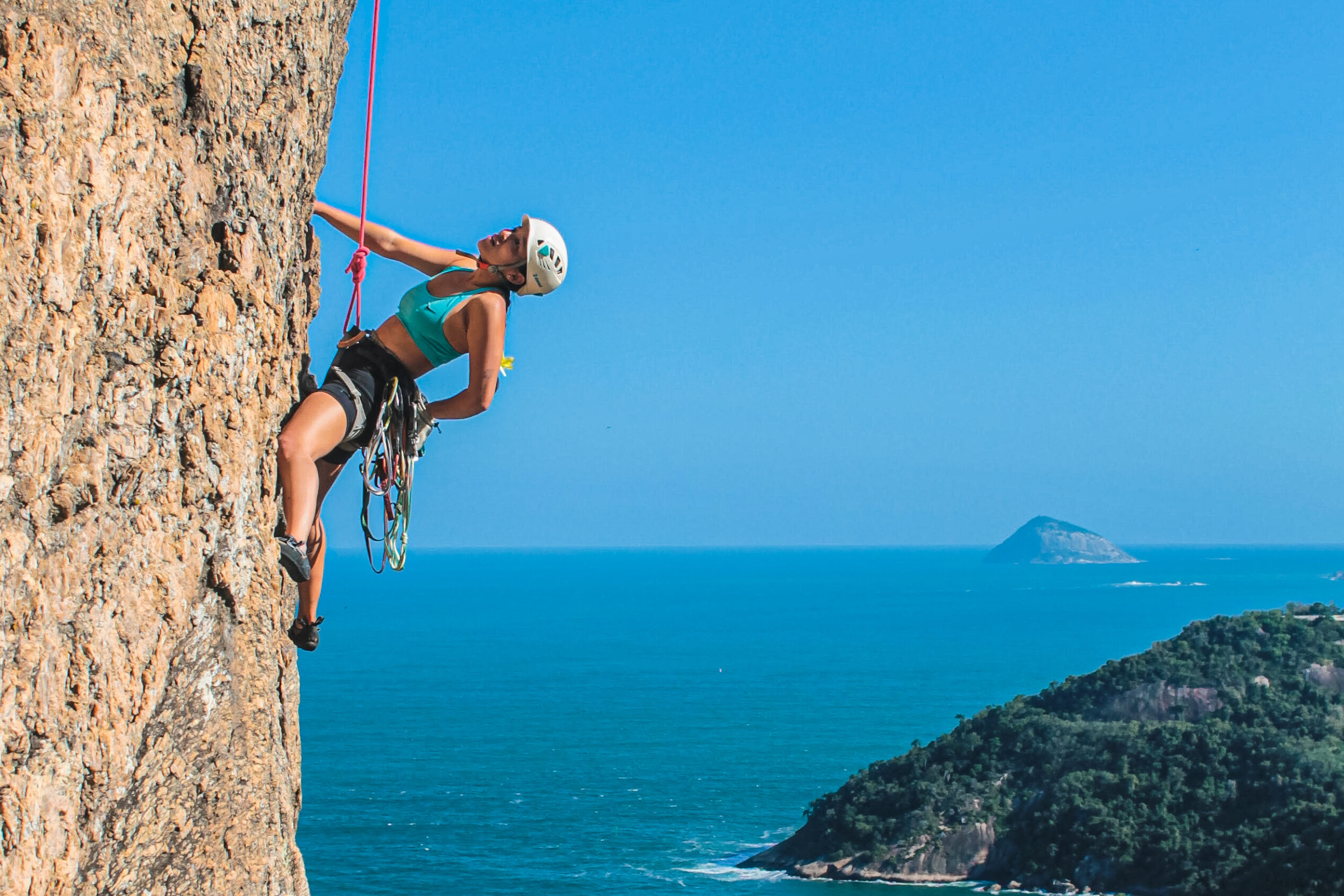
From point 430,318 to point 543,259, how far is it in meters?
0.43

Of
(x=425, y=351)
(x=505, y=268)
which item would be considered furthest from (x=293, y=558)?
(x=505, y=268)

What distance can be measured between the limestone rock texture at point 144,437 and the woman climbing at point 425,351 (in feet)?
0.90

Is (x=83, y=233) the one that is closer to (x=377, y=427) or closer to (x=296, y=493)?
(x=296, y=493)

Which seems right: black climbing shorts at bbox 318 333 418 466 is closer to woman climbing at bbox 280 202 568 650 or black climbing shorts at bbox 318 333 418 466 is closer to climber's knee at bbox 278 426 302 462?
woman climbing at bbox 280 202 568 650

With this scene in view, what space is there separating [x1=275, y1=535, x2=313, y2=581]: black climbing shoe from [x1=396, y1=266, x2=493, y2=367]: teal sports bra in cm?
87

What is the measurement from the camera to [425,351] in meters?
4.25

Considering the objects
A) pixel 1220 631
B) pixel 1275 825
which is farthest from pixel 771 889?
pixel 1220 631

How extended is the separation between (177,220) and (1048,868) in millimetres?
46058

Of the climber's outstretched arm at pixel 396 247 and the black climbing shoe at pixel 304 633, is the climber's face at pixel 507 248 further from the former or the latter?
the black climbing shoe at pixel 304 633

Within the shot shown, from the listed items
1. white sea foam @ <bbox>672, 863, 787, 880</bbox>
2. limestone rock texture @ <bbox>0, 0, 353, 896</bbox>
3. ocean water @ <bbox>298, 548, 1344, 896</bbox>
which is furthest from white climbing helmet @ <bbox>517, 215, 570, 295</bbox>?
white sea foam @ <bbox>672, 863, 787, 880</bbox>

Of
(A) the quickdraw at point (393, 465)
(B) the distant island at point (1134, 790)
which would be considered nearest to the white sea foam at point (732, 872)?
(B) the distant island at point (1134, 790)

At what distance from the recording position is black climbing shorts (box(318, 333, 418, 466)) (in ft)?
13.3

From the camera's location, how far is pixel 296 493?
12.0ft

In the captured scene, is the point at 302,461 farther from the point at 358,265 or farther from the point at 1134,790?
the point at 1134,790
